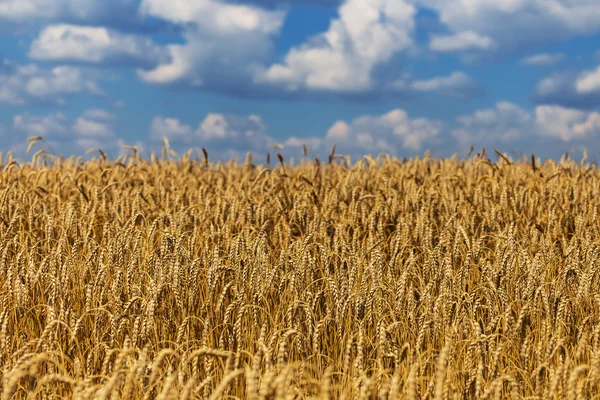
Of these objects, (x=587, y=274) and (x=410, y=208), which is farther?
(x=410, y=208)

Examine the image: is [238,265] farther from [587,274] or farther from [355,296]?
[587,274]

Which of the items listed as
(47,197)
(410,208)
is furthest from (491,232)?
(47,197)

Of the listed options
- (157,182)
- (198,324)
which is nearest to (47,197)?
(157,182)

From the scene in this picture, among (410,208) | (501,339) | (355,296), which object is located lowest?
(501,339)

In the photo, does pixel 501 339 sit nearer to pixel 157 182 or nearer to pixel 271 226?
pixel 271 226

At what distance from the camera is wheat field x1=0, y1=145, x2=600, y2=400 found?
2426 mm

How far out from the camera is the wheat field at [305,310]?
243 centimetres

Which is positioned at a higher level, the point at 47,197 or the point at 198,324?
the point at 47,197

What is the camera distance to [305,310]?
305 cm

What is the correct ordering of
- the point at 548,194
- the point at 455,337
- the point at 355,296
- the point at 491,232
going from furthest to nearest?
1. the point at 548,194
2. the point at 491,232
3. the point at 355,296
4. the point at 455,337

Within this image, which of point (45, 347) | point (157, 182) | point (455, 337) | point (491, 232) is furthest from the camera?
point (157, 182)

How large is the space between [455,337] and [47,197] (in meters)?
4.40

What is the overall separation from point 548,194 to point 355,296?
3.37 meters

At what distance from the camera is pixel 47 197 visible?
6074 mm
